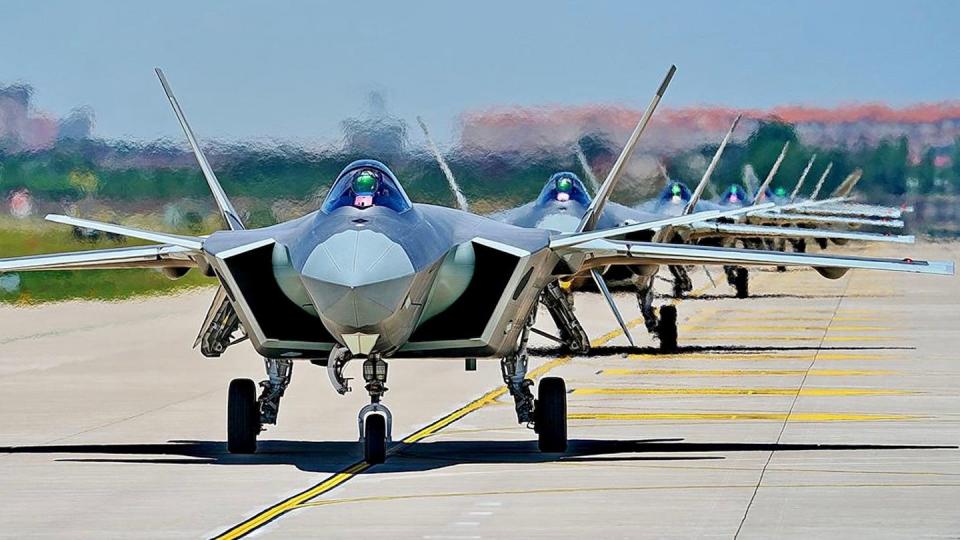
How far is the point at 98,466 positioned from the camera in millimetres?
14992

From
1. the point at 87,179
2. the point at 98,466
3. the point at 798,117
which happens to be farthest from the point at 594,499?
the point at 798,117

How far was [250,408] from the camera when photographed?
15.5 meters

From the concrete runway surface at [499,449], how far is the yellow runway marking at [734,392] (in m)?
0.06

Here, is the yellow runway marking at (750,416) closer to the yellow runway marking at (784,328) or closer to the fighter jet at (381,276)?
the fighter jet at (381,276)

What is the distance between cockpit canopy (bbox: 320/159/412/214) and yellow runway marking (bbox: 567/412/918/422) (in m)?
4.69

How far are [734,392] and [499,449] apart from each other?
6041 mm

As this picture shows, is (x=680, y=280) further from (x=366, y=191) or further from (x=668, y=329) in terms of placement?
(x=366, y=191)

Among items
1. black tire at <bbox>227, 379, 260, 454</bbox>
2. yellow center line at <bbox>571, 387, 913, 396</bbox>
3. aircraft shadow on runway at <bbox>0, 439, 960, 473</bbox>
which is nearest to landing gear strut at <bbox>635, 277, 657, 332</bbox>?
yellow center line at <bbox>571, 387, 913, 396</bbox>

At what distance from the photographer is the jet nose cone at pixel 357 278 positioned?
44.2 feet

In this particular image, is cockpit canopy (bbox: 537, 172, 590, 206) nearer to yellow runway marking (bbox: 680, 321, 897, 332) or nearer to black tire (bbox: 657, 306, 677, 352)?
black tire (bbox: 657, 306, 677, 352)

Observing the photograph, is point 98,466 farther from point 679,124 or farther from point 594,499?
point 679,124

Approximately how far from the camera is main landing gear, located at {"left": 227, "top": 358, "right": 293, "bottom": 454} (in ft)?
50.7

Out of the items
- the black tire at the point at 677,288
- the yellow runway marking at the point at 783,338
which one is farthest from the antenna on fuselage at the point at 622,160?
the black tire at the point at 677,288

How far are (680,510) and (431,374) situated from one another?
11.9 m
